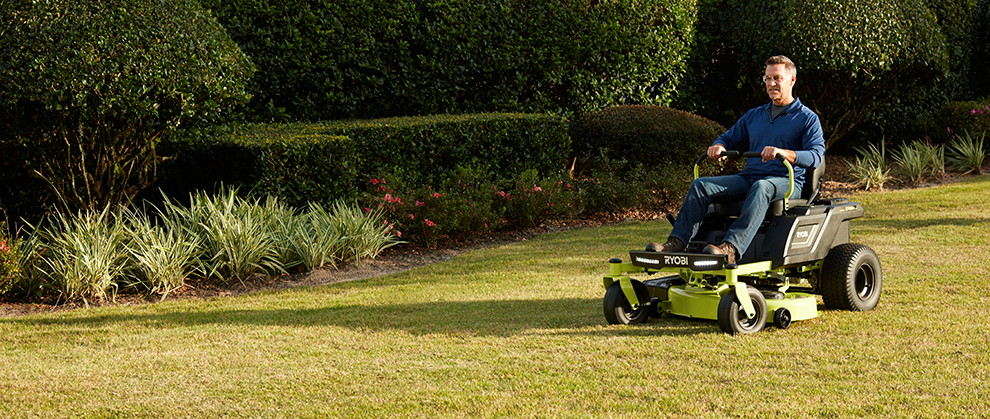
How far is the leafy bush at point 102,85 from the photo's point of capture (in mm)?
5906

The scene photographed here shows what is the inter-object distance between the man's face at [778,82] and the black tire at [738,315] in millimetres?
1267

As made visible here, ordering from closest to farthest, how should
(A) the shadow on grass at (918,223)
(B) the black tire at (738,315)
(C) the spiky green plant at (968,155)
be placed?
(B) the black tire at (738,315)
(A) the shadow on grass at (918,223)
(C) the spiky green plant at (968,155)

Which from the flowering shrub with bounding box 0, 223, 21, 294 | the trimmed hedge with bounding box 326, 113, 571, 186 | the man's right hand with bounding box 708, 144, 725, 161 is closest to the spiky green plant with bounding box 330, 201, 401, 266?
the trimmed hedge with bounding box 326, 113, 571, 186

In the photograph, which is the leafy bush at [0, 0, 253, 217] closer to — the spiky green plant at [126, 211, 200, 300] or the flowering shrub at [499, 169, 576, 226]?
the spiky green plant at [126, 211, 200, 300]

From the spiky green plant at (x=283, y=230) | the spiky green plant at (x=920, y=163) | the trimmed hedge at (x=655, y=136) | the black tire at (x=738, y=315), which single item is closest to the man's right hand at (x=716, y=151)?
the black tire at (x=738, y=315)

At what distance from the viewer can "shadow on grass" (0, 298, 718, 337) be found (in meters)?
4.84

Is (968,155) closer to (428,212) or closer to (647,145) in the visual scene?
(647,145)

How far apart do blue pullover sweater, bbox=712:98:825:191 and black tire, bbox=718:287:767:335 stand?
85cm

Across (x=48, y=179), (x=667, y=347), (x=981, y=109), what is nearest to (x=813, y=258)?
(x=667, y=347)

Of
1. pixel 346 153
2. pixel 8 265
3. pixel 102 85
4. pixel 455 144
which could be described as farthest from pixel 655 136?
pixel 8 265

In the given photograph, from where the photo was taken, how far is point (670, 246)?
4.76m

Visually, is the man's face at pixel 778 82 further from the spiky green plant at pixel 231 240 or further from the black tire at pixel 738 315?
the spiky green plant at pixel 231 240

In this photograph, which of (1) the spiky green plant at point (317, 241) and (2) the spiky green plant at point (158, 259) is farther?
(1) the spiky green plant at point (317, 241)

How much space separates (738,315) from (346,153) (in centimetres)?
427
